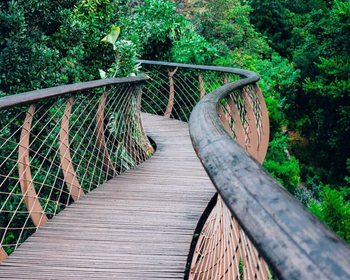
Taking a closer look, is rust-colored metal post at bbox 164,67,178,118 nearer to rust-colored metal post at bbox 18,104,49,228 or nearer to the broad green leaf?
the broad green leaf

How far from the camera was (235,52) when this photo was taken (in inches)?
513

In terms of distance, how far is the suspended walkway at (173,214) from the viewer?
54 cm

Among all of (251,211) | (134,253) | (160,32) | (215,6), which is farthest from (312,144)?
(251,211)

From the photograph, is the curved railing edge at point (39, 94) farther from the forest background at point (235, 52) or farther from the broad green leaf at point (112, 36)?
the broad green leaf at point (112, 36)

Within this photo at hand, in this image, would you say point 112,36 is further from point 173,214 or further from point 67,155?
point 173,214

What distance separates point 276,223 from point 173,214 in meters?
2.39

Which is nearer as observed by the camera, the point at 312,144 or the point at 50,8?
the point at 50,8

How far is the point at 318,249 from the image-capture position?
47 cm

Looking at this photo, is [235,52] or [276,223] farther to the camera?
[235,52]

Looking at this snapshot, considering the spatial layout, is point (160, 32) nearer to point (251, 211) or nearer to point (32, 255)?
point (32, 255)

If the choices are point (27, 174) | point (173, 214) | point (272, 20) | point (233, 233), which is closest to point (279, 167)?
point (173, 214)

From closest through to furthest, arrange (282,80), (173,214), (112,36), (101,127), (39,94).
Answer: (39,94), (173,214), (101,127), (112,36), (282,80)

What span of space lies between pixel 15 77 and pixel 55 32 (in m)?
1.10

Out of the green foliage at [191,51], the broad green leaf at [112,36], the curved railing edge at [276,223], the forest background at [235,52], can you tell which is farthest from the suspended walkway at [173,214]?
the green foliage at [191,51]
